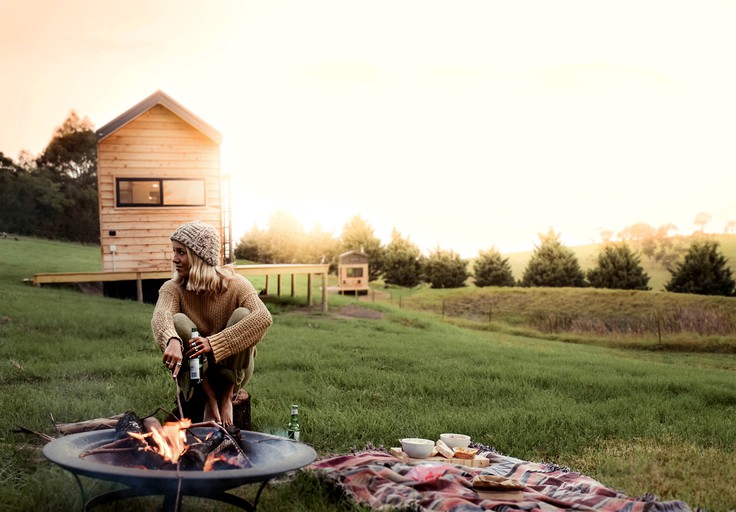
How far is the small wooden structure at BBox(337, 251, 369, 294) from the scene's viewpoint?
22109 mm

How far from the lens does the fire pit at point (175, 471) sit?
2617 millimetres

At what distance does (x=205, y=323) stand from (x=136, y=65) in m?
8.91

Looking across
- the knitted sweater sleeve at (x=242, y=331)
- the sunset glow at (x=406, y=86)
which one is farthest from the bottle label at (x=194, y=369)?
the sunset glow at (x=406, y=86)

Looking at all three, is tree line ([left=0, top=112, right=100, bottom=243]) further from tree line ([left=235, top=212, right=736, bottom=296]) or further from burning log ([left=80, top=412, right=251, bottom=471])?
burning log ([left=80, top=412, right=251, bottom=471])

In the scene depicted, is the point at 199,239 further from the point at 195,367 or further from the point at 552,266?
the point at 552,266

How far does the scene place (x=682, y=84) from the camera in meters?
16.7

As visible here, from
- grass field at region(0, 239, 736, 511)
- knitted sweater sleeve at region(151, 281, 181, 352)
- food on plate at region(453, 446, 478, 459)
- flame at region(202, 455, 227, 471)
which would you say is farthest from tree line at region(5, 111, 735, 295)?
flame at region(202, 455, 227, 471)

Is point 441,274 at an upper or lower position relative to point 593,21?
lower

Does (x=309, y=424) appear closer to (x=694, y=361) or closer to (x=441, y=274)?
(x=694, y=361)

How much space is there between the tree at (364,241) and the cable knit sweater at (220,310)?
71.0ft

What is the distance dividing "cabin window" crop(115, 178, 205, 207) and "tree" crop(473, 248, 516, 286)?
13.5m

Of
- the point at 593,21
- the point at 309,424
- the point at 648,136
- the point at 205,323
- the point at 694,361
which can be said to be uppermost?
the point at 593,21

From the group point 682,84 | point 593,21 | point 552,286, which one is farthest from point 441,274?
point 593,21

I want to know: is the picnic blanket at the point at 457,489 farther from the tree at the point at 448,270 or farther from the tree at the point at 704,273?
the tree at the point at 448,270
